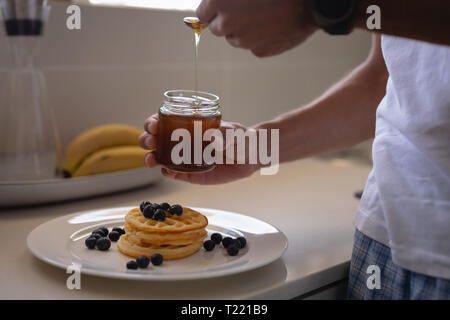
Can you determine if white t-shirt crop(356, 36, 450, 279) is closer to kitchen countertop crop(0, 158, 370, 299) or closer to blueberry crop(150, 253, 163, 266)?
kitchen countertop crop(0, 158, 370, 299)

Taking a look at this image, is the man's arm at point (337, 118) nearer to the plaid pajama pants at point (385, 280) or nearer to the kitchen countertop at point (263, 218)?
the kitchen countertop at point (263, 218)

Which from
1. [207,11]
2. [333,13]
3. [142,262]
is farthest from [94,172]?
[333,13]

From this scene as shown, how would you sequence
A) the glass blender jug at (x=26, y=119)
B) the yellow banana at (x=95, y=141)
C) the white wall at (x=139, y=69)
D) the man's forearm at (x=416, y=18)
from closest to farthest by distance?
the man's forearm at (x=416, y=18) < the glass blender jug at (x=26, y=119) < the yellow banana at (x=95, y=141) < the white wall at (x=139, y=69)

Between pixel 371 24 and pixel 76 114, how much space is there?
3.46 feet

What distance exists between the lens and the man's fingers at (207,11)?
75 centimetres

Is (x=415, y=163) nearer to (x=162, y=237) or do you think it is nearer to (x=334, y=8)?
(x=334, y=8)

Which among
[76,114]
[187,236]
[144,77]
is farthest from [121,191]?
[187,236]

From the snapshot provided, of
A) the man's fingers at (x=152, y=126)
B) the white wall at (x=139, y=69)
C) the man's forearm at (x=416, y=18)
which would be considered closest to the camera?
the man's forearm at (x=416, y=18)

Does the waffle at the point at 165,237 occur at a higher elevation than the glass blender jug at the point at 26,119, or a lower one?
lower

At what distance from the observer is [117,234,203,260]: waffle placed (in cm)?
90

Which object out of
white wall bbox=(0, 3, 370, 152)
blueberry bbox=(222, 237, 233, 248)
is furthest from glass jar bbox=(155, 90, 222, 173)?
white wall bbox=(0, 3, 370, 152)

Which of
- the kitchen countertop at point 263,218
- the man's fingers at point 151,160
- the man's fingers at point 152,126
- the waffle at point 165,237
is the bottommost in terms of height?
the kitchen countertop at point 263,218

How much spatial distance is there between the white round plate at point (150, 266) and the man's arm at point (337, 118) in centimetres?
22

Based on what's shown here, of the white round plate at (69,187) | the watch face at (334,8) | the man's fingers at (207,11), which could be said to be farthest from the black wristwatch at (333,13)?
the white round plate at (69,187)
